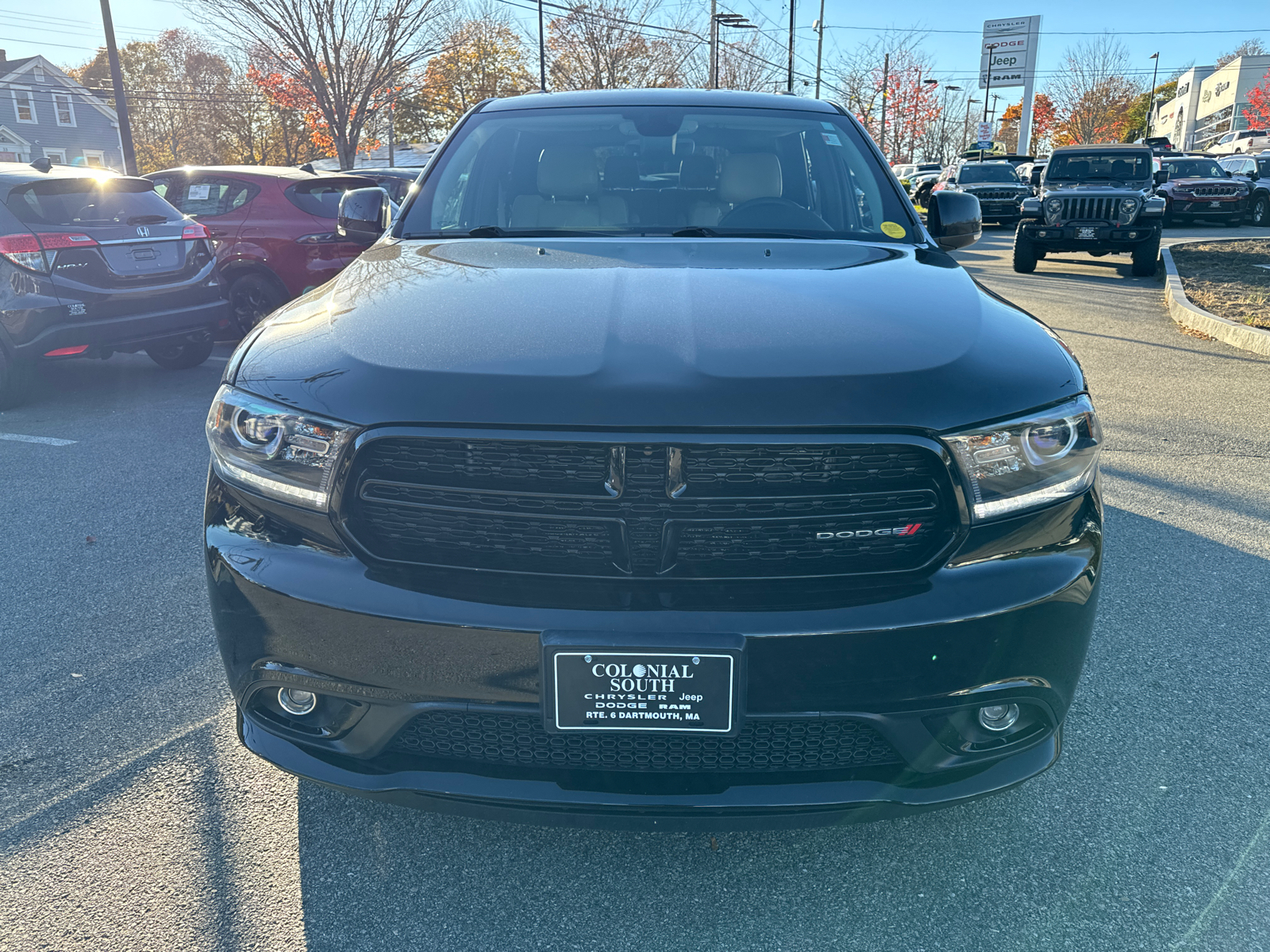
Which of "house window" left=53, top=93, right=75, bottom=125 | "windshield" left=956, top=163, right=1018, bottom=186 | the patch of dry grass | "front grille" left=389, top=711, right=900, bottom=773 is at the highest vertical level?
"house window" left=53, top=93, right=75, bottom=125

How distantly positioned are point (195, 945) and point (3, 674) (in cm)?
156

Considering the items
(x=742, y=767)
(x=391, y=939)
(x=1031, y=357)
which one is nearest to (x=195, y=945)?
(x=391, y=939)

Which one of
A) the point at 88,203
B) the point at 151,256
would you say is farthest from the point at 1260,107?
the point at 88,203

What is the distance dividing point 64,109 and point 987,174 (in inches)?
2164

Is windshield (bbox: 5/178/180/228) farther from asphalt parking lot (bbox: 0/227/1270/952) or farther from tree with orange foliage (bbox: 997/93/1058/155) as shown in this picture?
tree with orange foliage (bbox: 997/93/1058/155)

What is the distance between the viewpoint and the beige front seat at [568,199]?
3.13 meters

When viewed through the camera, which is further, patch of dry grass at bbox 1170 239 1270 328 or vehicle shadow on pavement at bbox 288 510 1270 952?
patch of dry grass at bbox 1170 239 1270 328

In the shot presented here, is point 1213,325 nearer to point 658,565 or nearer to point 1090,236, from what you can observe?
point 1090,236

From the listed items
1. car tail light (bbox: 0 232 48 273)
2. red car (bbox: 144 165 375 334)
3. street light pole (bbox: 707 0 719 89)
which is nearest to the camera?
car tail light (bbox: 0 232 48 273)

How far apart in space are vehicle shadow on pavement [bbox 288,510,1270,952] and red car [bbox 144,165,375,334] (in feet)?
22.8

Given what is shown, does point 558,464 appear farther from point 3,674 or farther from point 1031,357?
point 3,674

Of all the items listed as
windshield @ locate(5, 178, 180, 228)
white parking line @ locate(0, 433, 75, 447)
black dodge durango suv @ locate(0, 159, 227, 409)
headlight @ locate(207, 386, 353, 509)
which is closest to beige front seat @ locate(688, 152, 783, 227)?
headlight @ locate(207, 386, 353, 509)

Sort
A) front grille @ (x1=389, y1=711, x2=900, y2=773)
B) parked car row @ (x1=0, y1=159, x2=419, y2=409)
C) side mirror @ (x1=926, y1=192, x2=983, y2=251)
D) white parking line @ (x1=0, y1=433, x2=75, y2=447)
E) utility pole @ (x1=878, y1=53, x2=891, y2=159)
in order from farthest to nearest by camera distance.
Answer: utility pole @ (x1=878, y1=53, x2=891, y2=159), parked car row @ (x1=0, y1=159, x2=419, y2=409), white parking line @ (x1=0, y1=433, x2=75, y2=447), side mirror @ (x1=926, y1=192, x2=983, y2=251), front grille @ (x1=389, y1=711, x2=900, y2=773)

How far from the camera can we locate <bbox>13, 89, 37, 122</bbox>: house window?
55062mm
